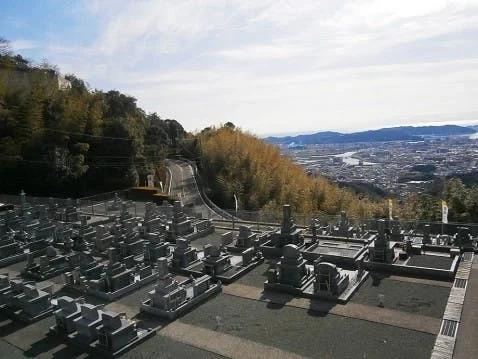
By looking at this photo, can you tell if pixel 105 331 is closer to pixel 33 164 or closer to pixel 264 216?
pixel 264 216

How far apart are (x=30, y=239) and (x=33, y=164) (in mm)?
13929

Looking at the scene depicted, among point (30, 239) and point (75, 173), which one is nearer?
point (30, 239)

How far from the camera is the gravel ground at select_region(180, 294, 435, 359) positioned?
10547 millimetres

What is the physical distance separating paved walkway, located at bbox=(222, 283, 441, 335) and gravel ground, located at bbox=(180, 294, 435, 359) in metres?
0.31

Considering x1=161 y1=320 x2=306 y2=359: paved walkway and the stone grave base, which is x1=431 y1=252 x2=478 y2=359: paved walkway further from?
the stone grave base

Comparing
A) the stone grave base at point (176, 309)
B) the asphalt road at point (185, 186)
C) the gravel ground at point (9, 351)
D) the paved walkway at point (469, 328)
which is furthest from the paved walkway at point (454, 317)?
the asphalt road at point (185, 186)

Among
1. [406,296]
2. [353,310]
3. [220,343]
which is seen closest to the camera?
[220,343]

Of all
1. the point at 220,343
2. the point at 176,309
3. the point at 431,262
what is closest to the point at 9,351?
the point at 176,309

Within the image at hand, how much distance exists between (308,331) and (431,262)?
7.28 m

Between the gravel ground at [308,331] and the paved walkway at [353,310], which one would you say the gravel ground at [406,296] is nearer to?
the paved walkway at [353,310]

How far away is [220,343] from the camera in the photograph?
11320 millimetres

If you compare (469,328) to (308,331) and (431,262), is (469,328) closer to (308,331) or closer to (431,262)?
(308,331)

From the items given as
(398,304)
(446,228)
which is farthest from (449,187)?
(398,304)

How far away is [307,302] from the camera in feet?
45.1
